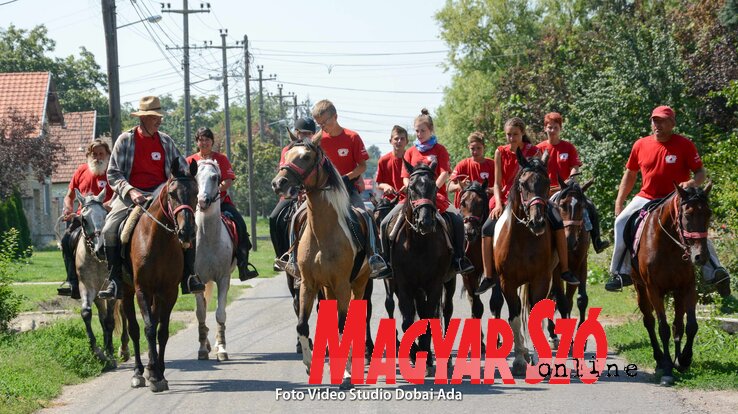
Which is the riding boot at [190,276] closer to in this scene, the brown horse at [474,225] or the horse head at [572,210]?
the brown horse at [474,225]

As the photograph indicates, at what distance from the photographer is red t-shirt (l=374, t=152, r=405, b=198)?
46.5 ft

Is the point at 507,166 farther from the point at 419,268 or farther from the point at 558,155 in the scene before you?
the point at 419,268

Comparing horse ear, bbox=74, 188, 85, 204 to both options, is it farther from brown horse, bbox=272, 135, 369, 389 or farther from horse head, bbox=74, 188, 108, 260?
brown horse, bbox=272, 135, 369, 389

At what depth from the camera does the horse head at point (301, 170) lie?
10773 millimetres

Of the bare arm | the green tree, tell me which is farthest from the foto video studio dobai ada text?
the green tree

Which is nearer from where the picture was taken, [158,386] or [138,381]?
[158,386]

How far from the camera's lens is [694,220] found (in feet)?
36.5

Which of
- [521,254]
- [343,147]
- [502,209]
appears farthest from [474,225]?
[343,147]

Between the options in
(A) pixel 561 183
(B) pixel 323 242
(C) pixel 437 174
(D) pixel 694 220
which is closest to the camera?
(D) pixel 694 220

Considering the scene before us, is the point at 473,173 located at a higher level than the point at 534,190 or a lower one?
higher

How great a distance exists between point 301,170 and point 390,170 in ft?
11.0

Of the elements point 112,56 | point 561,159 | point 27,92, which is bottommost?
point 561,159

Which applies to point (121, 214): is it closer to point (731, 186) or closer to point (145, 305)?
point (145, 305)

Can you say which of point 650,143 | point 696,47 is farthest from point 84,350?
point 696,47
